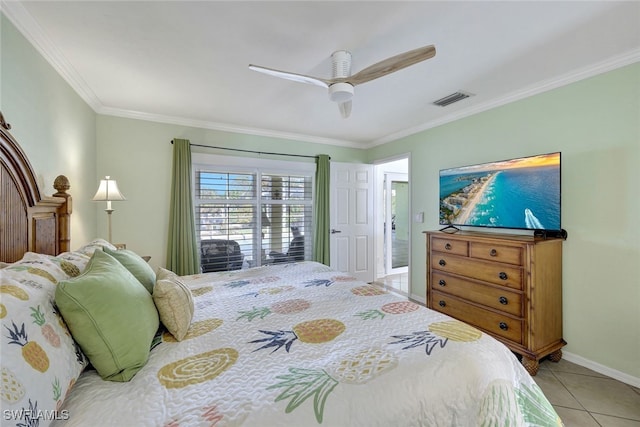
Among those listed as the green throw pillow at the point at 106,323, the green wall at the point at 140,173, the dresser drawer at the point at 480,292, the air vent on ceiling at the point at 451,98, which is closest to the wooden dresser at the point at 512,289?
the dresser drawer at the point at 480,292

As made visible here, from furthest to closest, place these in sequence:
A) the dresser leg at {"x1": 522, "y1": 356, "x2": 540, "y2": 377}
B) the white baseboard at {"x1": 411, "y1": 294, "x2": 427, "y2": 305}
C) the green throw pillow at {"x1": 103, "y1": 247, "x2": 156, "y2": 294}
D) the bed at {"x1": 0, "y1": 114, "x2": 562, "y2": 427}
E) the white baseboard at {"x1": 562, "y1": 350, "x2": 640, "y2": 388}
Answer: the white baseboard at {"x1": 411, "y1": 294, "x2": 427, "y2": 305}, the dresser leg at {"x1": 522, "y1": 356, "x2": 540, "y2": 377}, the white baseboard at {"x1": 562, "y1": 350, "x2": 640, "y2": 388}, the green throw pillow at {"x1": 103, "y1": 247, "x2": 156, "y2": 294}, the bed at {"x1": 0, "y1": 114, "x2": 562, "y2": 427}

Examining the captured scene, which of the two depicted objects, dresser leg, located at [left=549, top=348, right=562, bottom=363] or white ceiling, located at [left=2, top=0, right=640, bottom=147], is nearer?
white ceiling, located at [left=2, top=0, right=640, bottom=147]

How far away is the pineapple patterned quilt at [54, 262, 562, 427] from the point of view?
0.80 meters

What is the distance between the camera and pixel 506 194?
2.65m

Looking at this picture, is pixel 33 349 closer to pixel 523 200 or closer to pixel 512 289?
pixel 512 289

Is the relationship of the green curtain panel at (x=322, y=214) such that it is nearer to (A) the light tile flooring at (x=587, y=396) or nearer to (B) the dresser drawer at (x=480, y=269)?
(B) the dresser drawer at (x=480, y=269)

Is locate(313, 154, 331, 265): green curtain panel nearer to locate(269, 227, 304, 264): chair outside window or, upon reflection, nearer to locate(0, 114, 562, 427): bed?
locate(269, 227, 304, 264): chair outside window

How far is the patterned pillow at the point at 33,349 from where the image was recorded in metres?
0.65

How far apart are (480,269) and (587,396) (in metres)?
1.06

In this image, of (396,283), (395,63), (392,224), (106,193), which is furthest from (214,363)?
(392,224)

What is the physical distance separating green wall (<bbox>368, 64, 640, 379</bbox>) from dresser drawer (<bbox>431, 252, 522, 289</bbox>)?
571 millimetres

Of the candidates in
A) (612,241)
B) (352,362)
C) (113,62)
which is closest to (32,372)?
(352,362)

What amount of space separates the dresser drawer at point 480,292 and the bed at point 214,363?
1.32 meters

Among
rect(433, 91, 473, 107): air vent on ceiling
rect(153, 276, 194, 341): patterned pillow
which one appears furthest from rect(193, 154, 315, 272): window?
rect(153, 276, 194, 341): patterned pillow
